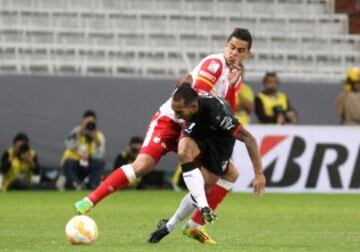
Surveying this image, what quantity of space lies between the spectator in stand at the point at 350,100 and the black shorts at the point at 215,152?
1074cm

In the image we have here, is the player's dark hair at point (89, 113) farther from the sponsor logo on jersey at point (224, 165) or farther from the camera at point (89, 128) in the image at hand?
the sponsor logo on jersey at point (224, 165)

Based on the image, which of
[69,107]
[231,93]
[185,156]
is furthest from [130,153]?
[185,156]

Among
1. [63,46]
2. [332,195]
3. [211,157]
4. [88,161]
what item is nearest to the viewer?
[211,157]

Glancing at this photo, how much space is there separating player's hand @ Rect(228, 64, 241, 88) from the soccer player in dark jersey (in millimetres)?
761

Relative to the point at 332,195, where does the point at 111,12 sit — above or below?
above

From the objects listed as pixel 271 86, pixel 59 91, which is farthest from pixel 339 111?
pixel 59 91

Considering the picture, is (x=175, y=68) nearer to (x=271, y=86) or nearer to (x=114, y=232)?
(x=271, y=86)

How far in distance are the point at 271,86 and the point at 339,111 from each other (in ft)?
5.96

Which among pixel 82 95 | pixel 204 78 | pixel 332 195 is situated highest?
pixel 204 78

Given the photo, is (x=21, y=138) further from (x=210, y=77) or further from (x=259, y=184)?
(x=259, y=184)

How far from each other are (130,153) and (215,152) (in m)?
10.7

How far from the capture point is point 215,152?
1073 cm

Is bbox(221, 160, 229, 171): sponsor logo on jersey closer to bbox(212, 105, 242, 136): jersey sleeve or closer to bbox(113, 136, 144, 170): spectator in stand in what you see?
bbox(212, 105, 242, 136): jersey sleeve

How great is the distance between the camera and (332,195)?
20109mm
